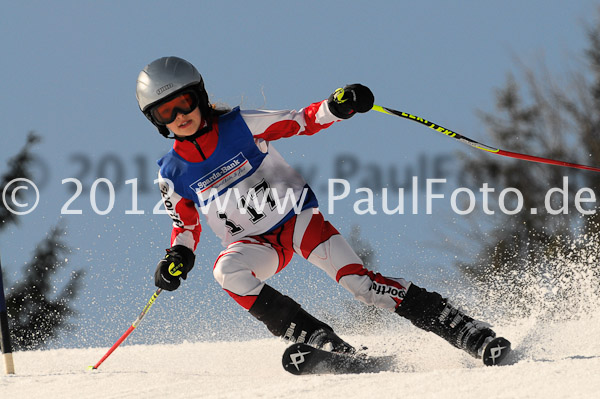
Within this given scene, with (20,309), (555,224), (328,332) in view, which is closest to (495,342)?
(328,332)

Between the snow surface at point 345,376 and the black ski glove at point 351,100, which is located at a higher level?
the black ski glove at point 351,100

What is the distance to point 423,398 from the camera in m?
3.05

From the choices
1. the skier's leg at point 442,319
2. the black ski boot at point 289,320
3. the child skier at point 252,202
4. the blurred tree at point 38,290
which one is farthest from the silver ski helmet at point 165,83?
the blurred tree at point 38,290

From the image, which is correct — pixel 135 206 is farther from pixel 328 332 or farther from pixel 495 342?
pixel 495 342

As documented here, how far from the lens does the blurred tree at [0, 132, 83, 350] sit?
13500mm

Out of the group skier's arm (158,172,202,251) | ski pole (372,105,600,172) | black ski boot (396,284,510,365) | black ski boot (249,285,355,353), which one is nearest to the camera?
black ski boot (249,285,355,353)

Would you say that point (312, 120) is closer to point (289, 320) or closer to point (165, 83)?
point (165, 83)

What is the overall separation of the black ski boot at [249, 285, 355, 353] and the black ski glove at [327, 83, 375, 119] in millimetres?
1183

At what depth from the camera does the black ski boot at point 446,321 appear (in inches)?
168

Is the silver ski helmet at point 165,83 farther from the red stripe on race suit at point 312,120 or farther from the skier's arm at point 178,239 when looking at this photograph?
the red stripe on race suit at point 312,120

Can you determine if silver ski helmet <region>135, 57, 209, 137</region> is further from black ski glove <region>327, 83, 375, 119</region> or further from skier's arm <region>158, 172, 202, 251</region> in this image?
black ski glove <region>327, 83, 375, 119</region>

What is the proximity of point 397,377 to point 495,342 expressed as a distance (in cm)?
99

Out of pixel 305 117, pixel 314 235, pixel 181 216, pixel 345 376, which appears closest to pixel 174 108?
pixel 181 216

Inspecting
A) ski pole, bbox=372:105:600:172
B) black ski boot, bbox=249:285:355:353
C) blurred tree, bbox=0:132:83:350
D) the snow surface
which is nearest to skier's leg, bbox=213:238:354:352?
black ski boot, bbox=249:285:355:353
